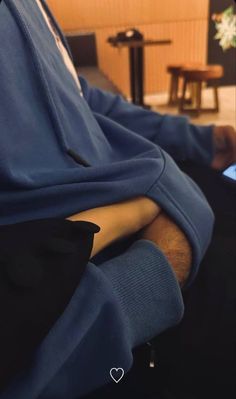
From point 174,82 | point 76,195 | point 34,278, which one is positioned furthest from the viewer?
point 174,82

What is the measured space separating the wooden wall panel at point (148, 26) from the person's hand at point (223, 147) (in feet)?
13.3

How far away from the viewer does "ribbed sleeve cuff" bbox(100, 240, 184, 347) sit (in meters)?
0.43

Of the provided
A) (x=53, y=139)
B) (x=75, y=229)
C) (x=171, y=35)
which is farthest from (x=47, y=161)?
(x=171, y=35)

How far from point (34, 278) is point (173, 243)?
9.0 inches

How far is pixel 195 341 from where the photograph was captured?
0.60 m

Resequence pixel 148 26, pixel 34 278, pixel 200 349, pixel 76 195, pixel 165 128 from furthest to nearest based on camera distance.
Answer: pixel 148 26
pixel 165 128
pixel 200 349
pixel 76 195
pixel 34 278

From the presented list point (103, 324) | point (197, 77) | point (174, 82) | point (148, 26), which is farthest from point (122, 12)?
point (103, 324)

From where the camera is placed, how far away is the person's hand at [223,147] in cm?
80

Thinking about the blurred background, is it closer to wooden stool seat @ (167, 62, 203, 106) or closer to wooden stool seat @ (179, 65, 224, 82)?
wooden stool seat @ (167, 62, 203, 106)

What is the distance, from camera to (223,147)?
0.82m

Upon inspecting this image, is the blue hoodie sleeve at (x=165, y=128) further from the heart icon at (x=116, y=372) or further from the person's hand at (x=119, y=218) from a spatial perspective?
the heart icon at (x=116, y=372)

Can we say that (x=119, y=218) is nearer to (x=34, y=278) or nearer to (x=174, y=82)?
(x=34, y=278)

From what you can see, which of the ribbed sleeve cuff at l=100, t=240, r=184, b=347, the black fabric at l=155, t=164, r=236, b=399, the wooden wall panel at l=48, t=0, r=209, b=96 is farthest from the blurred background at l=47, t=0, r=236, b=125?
the ribbed sleeve cuff at l=100, t=240, r=184, b=347

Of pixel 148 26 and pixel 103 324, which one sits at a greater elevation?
pixel 103 324
